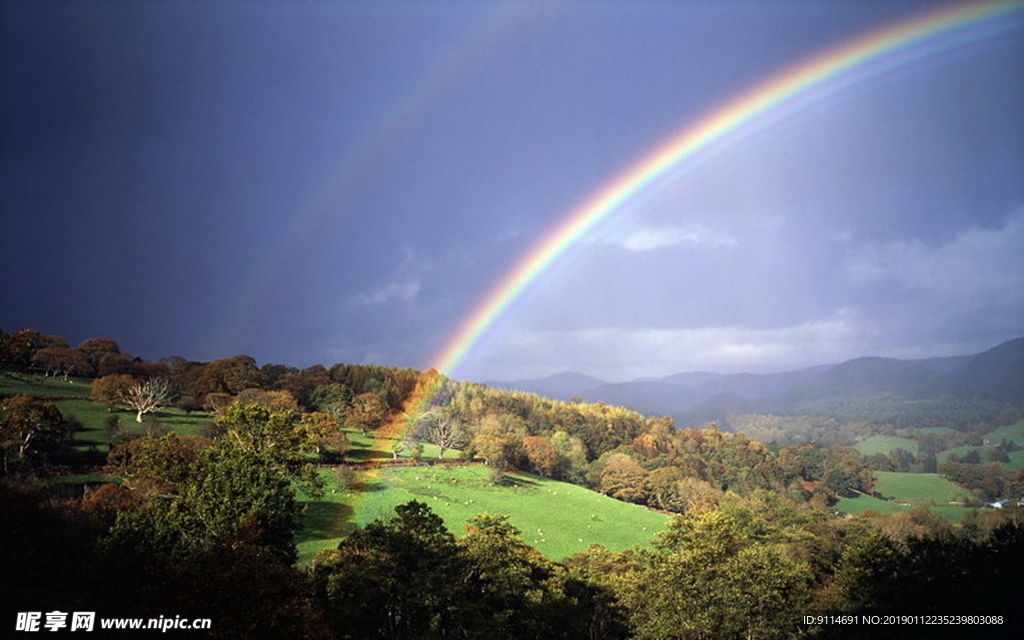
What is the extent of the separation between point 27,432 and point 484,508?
4326 cm

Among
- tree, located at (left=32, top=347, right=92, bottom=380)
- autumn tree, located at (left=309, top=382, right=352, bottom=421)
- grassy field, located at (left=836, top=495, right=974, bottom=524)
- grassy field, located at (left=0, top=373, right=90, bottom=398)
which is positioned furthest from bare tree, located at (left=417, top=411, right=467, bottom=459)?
grassy field, located at (left=836, top=495, right=974, bottom=524)

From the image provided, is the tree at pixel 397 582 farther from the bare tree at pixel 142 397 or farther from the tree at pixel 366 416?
the tree at pixel 366 416

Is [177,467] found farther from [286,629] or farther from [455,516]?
[455,516]

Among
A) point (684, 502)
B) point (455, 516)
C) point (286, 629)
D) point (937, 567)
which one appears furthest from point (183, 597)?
point (684, 502)

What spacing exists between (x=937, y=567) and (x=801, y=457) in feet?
415

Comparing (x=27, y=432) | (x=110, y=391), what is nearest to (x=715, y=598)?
(x=27, y=432)

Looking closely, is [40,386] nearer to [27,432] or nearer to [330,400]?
[27,432]

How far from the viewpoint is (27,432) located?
41.9 metres

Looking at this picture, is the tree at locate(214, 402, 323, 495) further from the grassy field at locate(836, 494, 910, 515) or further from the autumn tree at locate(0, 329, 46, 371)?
the grassy field at locate(836, 494, 910, 515)

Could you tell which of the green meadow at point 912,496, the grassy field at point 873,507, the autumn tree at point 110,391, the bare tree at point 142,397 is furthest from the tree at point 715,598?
the green meadow at point 912,496

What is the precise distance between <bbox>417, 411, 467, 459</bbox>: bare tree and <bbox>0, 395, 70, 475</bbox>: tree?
49.8 m

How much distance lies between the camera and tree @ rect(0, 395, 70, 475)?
131ft

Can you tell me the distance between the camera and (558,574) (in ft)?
107

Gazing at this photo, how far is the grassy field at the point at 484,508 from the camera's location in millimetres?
47000
